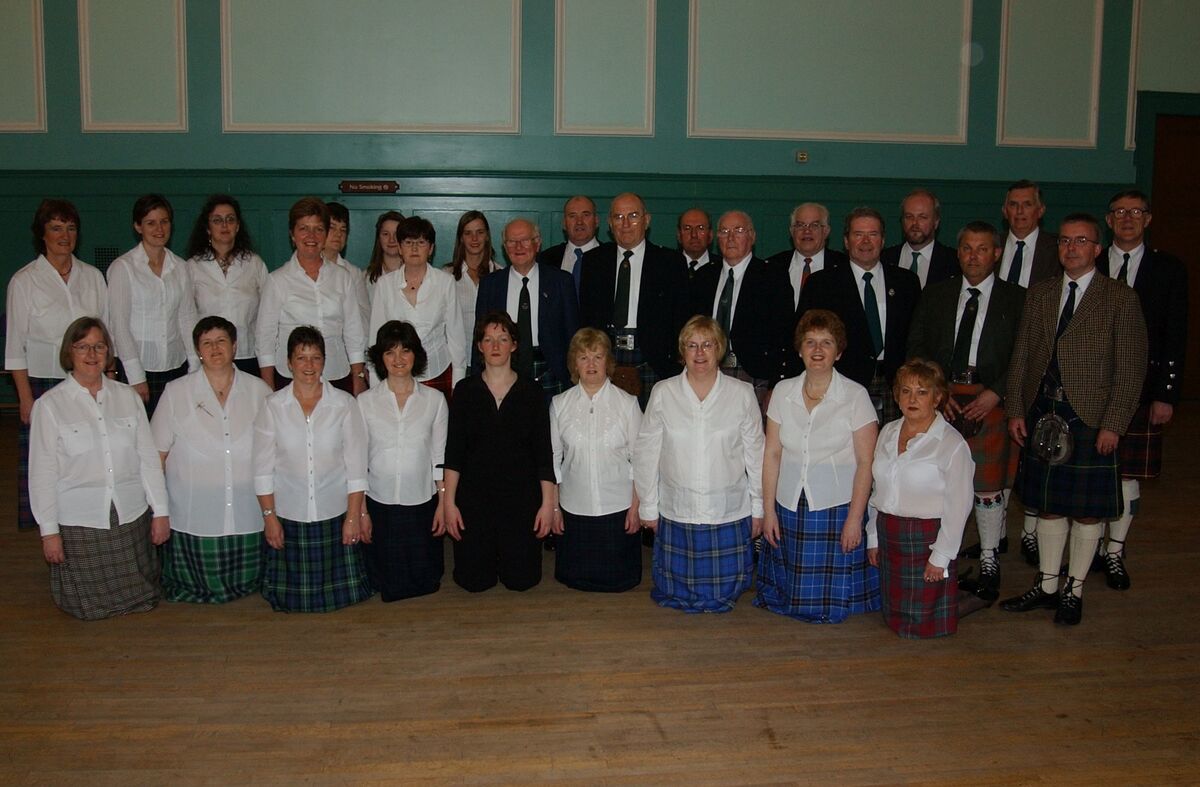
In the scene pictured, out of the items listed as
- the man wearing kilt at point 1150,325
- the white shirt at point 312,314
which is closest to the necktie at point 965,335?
the man wearing kilt at point 1150,325

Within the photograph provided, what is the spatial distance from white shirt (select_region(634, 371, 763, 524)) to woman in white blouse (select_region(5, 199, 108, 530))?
2.80 metres

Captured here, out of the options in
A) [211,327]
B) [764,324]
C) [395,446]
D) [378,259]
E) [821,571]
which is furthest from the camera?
[378,259]

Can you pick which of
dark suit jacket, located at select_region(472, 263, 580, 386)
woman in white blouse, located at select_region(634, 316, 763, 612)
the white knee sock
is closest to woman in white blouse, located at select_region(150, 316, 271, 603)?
dark suit jacket, located at select_region(472, 263, 580, 386)

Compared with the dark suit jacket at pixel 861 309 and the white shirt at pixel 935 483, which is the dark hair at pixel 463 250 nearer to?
the dark suit jacket at pixel 861 309

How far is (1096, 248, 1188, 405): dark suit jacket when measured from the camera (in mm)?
4078

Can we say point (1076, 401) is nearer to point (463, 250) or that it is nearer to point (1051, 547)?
point (1051, 547)

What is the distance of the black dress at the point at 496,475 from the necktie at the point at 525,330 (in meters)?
0.49

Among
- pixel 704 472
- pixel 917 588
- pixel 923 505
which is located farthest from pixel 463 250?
pixel 917 588

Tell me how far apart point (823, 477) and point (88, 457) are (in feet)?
9.66

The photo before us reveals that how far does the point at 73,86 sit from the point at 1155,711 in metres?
8.49

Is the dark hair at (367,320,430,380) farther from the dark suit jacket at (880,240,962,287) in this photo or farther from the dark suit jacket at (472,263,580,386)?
the dark suit jacket at (880,240,962,287)

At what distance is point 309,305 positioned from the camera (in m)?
4.67

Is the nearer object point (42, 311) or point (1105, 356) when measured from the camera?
point (1105, 356)

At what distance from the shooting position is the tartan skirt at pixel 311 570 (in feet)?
12.9
